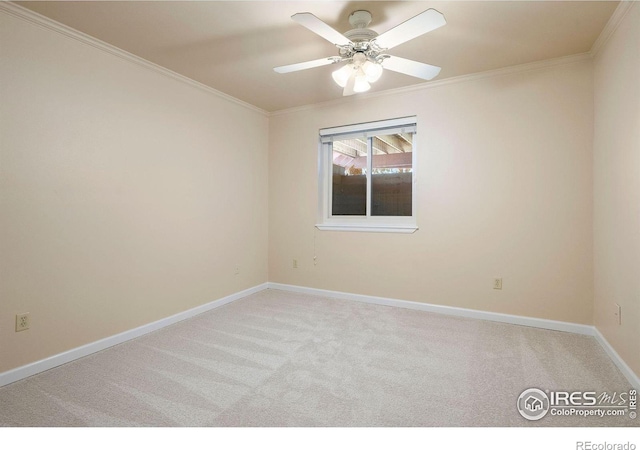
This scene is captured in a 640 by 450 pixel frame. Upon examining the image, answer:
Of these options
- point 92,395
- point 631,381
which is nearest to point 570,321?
point 631,381

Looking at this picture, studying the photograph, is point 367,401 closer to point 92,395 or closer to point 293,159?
point 92,395

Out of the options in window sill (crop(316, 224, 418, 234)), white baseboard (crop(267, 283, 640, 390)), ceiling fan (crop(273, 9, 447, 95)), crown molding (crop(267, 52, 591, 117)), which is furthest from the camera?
window sill (crop(316, 224, 418, 234))

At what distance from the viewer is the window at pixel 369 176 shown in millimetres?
3494

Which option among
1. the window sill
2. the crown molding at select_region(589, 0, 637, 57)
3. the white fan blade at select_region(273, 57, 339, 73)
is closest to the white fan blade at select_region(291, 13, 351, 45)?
the white fan blade at select_region(273, 57, 339, 73)

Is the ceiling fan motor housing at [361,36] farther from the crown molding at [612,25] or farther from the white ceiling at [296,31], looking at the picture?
the crown molding at [612,25]

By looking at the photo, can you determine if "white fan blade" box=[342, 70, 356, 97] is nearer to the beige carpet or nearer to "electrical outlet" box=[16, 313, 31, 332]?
the beige carpet

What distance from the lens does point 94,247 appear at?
2.37 meters

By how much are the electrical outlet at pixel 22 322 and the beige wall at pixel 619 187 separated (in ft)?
12.4

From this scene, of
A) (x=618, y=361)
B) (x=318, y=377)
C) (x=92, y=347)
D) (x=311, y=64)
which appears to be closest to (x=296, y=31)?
Answer: (x=311, y=64)

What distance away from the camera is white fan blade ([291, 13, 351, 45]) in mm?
1630

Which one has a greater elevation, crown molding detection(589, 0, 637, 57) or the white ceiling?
the white ceiling

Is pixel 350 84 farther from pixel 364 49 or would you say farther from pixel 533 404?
pixel 533 404

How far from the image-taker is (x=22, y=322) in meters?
2.01
